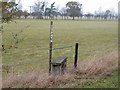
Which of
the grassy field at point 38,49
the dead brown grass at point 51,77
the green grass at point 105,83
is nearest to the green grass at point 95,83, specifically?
the green grass at point 105,83

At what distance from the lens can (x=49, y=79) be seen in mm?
5555

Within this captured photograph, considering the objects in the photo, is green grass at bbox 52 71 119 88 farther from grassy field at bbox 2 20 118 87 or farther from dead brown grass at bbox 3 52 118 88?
grassy field at bbox 2 20 118 87

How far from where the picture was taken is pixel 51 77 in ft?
18.5

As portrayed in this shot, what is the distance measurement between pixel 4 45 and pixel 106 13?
350ft

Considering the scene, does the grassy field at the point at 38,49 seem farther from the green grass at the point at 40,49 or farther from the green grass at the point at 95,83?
the green grass at the point at 95,83

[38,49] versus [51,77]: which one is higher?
[51,77]

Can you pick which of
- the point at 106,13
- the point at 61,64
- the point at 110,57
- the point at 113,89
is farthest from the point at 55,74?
the point at 106,13

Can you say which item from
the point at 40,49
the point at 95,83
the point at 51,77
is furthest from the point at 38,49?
the point at 95,83

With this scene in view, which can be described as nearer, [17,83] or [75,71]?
[17,83]

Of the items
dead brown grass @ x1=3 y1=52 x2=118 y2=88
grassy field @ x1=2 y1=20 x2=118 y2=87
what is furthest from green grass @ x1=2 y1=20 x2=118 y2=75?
dead brown grass @ x1=3 y1=52 x2=118 y2=88

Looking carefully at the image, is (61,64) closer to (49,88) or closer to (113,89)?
(49,88)

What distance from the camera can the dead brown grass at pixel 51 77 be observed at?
518 cm

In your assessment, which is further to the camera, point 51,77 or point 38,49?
point 38,49

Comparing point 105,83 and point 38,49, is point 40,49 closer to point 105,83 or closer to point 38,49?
point 38,49
